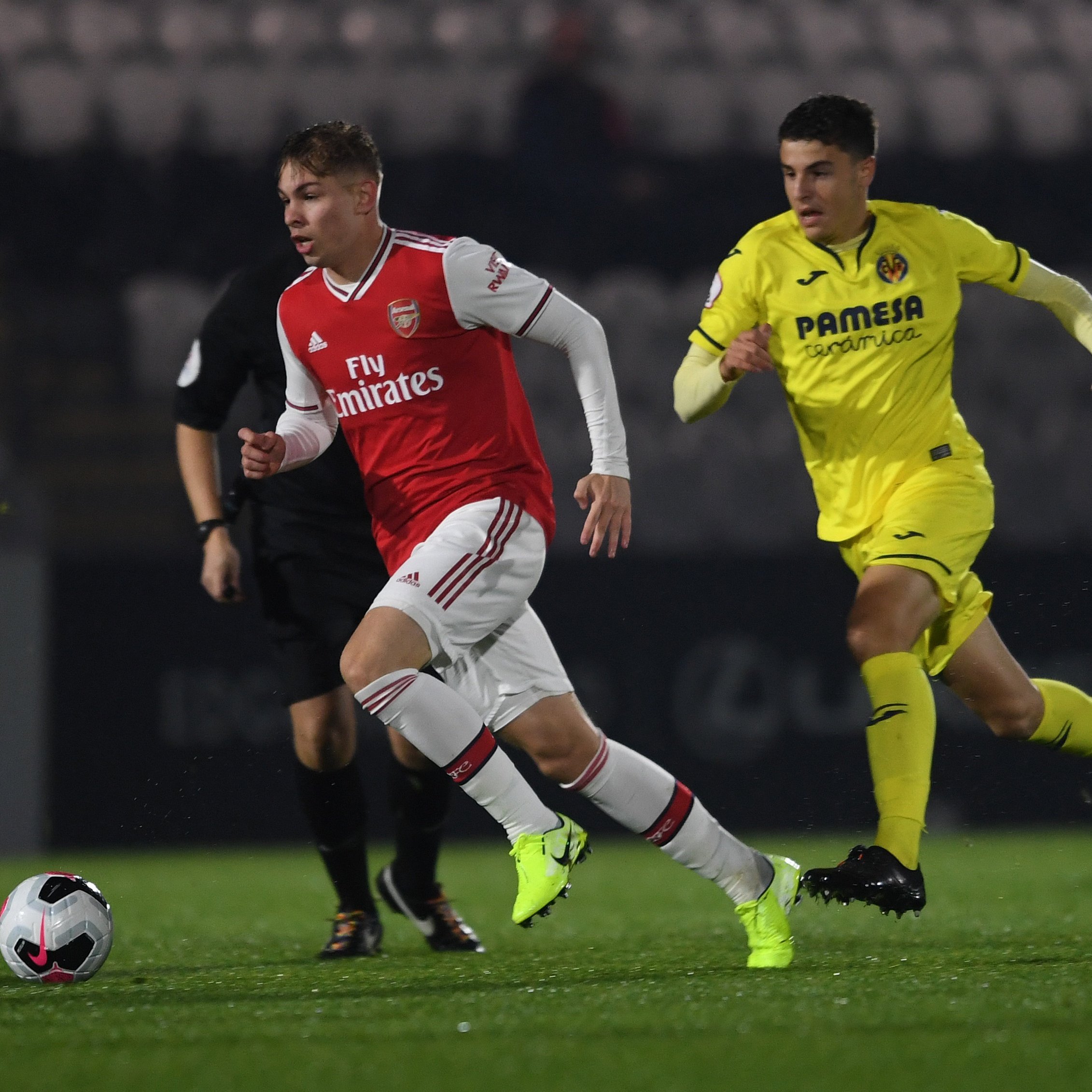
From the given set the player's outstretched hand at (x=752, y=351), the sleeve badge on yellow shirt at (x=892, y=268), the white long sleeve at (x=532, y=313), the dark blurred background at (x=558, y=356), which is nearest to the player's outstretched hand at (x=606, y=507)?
the white long sleeve at (x=532, y=313)

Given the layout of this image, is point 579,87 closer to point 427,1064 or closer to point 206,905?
point 206,905

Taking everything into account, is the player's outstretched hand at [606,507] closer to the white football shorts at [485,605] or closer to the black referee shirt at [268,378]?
the white football shorts at [485,605]

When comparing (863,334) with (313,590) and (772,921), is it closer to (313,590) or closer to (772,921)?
(772,921)

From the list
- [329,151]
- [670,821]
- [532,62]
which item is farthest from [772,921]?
[532,62]

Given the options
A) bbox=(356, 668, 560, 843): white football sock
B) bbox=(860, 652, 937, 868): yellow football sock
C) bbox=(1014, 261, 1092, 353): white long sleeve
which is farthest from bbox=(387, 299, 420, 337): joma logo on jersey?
bbox=(1014, 261, 1092, 353): white long sleeve

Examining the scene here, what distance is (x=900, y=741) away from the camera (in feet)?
12.6

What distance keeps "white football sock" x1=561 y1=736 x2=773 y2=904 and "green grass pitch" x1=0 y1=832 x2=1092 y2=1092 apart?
0.20 m

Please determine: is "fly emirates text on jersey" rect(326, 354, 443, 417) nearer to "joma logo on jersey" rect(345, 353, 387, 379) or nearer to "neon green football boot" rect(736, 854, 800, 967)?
"joma logo on jersey" rect(345, 353, 387, 379)

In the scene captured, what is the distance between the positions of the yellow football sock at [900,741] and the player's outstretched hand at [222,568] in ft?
5.48

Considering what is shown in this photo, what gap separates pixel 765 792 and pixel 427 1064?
18.4 feet

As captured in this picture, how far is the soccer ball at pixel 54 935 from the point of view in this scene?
144 inches

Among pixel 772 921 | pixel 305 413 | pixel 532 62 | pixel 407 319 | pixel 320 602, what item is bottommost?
pixel 772 921

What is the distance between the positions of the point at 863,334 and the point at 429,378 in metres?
1.03

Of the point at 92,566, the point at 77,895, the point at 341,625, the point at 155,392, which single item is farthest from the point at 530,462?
the point at 155,392
